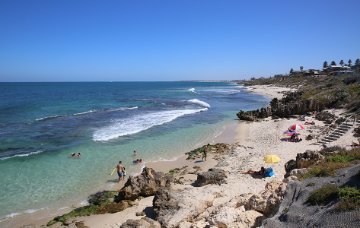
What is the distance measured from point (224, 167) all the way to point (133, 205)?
722 centimetres

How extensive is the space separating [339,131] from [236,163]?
10167 mm

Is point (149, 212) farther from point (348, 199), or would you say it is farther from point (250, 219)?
point (348, 199)

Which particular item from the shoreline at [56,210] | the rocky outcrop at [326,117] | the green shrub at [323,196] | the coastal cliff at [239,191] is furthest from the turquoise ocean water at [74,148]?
the green shrub at [323,196]

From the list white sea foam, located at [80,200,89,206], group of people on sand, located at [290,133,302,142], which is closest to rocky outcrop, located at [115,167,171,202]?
white sea foam, located at [80,200,89,206]

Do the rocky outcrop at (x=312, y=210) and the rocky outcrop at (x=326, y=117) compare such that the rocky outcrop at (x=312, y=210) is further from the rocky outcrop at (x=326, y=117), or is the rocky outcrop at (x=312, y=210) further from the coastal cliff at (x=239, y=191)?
the rocky outcrop at (x=326, y=117)

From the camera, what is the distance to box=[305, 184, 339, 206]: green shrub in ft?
27.8

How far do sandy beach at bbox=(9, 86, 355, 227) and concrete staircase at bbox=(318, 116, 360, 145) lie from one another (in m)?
0.57

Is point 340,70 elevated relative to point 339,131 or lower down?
elevated

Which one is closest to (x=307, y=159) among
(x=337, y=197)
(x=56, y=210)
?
(x=337, y=197)

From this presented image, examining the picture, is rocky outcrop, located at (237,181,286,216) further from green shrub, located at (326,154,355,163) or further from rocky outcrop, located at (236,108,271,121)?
rocky outcrop, located at (236,108,271,121)

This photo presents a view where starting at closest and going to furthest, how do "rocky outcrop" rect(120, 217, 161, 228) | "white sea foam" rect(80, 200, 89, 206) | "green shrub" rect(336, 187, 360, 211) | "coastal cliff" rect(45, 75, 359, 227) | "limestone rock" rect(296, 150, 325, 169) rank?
1. "green shrub" rect(336, 187, 360, 211)
2. "coastal cliff" rect(45, 75, 359, 227)
3. "rocky outcrop" rect(120, 217, 161, 228)
4. "limestone rock" rect(296, 150, 325, 169)
5. "white sea foam" rect(80, 200, 89, 206)

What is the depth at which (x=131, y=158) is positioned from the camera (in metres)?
22.5

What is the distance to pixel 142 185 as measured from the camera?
15547mm

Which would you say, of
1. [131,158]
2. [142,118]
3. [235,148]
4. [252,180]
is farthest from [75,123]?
[252,180]
